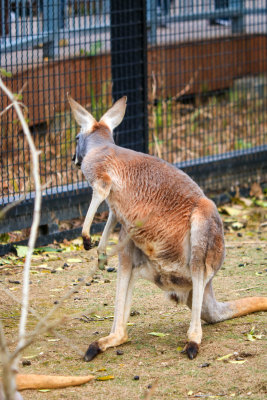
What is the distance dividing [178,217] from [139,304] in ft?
3.47

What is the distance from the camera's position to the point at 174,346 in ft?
13.5

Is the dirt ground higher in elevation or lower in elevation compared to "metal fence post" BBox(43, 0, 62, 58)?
lower

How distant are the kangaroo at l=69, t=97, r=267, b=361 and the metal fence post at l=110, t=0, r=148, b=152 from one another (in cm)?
269

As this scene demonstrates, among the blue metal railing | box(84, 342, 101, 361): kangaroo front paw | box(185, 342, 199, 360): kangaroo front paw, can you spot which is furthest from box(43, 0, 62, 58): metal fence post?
box(185, 342, 199, 360): kangaroo front paw

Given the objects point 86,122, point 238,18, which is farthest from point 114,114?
point 238,18

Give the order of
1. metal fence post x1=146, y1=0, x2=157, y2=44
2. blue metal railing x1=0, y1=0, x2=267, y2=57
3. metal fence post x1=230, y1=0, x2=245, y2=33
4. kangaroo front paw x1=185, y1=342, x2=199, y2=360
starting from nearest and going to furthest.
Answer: kangaroo front paw x1=185, y1=342, x2=199, y2=360 → blue metal railing x1=0, y1=0, x2=267, y2=57 → metal fence post x1=146, y1=0, x2=157, y2=44 → metal fence post x1=230, y1=0, x2=245, y2=33

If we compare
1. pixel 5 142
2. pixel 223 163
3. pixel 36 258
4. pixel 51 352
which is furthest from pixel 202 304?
pixel 223 163

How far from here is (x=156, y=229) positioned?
407 centimetres

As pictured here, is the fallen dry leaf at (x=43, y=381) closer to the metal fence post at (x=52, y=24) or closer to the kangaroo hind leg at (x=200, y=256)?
the kangaroo hind leg at (x=200, y=256)

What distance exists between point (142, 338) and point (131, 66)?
341cm

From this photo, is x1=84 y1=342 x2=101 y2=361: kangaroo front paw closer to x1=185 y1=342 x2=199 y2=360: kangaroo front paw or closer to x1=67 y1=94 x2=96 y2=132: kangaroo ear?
x1=185 y1=342 x2=199 y2=360: kangaroo front paw

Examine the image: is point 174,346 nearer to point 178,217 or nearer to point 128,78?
point 178,217

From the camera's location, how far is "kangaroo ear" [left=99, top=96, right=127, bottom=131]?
4488 mm

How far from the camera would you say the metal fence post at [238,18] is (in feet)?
26.9
